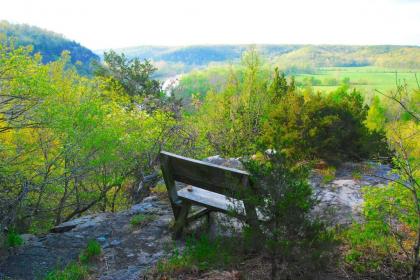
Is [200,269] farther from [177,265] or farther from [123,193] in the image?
[123,193]

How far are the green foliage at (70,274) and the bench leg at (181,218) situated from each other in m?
1.20

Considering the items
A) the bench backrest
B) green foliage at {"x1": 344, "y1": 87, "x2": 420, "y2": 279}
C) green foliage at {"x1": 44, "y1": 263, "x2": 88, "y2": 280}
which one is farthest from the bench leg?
green foliage at {"x1": 344, "y1": 87, "x2": 420, "y2": 279}

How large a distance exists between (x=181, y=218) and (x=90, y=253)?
1.20 m

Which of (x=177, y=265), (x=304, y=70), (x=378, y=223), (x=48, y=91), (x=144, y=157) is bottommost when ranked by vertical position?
(x=304, y=70)

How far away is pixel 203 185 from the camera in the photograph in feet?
14.3

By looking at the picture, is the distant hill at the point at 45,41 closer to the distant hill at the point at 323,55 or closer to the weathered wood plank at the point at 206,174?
the distant hill at the point at 323,55

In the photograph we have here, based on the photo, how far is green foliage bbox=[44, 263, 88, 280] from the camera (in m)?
4.08

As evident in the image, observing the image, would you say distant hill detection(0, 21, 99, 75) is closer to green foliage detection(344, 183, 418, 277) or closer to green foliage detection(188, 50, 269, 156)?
green foliage detection(188, 50, 269, 156)

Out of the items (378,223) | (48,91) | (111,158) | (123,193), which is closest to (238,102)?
(123,193)

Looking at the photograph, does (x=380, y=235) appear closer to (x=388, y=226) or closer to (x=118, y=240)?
(x=388, y=226)

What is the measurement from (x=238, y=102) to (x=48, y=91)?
9.90 metres

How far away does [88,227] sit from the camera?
602 centimetres

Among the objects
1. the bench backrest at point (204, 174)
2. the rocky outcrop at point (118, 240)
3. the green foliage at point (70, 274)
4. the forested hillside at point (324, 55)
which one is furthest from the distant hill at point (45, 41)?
the green foliage at point (70, 274)

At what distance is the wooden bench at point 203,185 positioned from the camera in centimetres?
360
